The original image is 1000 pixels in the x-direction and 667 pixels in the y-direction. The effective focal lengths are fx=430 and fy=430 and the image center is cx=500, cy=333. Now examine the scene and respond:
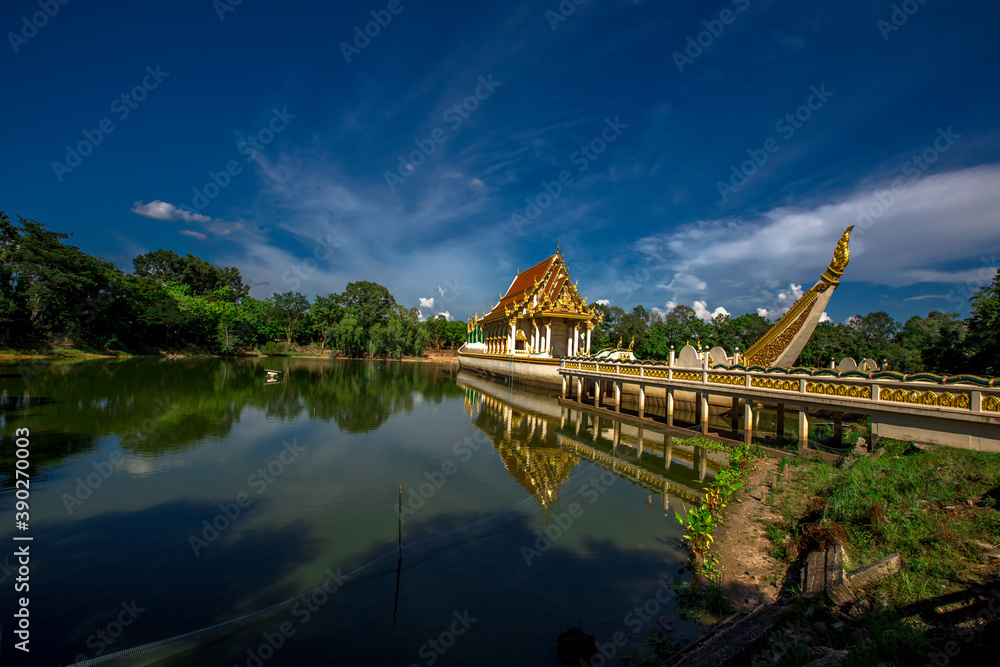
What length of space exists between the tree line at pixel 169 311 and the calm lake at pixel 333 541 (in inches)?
1188

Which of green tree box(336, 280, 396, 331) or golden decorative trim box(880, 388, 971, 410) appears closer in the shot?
golden decorative trim box(880, 388, 971, 410)

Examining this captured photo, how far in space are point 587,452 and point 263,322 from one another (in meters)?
57.3

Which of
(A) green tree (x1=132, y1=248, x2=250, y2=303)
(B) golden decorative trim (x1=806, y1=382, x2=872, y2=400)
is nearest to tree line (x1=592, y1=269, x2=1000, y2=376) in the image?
(B) golden decorative trim (x1=806, y1=382, x2=872, y2=400)

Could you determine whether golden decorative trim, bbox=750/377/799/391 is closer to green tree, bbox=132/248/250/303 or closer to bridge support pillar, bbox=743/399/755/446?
bridge support pillar, bbox=743/399/755/446

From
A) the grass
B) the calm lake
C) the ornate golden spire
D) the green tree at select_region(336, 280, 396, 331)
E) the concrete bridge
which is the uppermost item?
the green tree at select_region(336, 280, 396, 331)

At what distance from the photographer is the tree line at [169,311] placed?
34.0m

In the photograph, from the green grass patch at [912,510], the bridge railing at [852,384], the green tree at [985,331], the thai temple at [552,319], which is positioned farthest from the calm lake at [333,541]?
the thai temple at [552,319]

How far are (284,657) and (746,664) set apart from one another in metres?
4.19

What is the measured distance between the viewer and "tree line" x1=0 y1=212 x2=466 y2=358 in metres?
34.0

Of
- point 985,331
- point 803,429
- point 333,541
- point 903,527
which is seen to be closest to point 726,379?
point 803,429

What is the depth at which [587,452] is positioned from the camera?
41.6 ft

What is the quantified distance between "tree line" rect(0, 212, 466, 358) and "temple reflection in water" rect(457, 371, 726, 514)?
3854cm

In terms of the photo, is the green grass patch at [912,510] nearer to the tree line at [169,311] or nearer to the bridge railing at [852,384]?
the bridge railing at [852,384]

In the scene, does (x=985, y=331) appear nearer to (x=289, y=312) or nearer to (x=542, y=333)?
(x=542, y=333)
